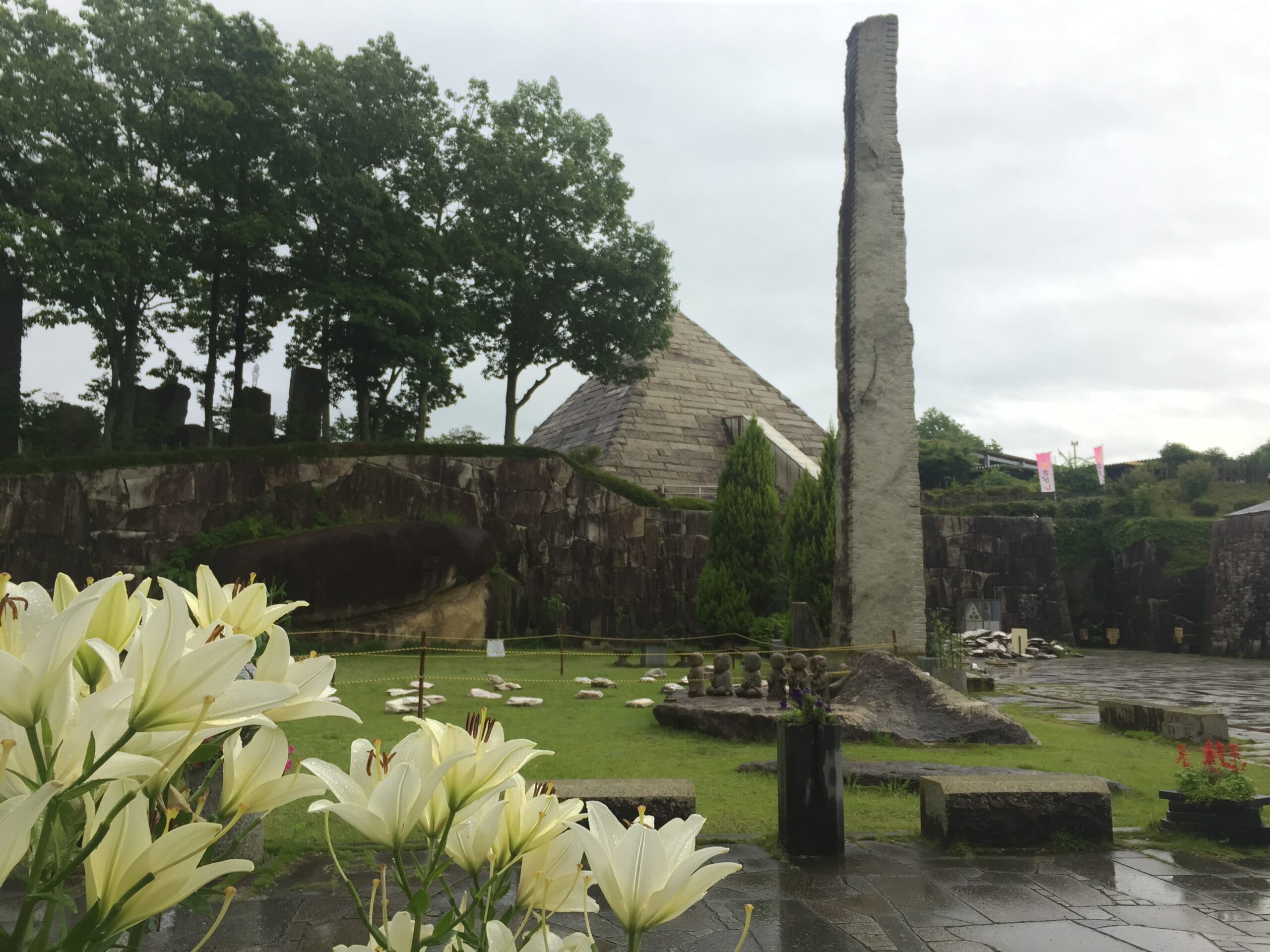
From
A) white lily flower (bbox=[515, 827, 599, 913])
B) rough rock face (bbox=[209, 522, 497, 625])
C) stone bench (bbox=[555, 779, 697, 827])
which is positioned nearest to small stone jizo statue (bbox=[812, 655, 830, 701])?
stone bench (bbox=[555, 779, 697, 827])

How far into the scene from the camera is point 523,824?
0.99 m

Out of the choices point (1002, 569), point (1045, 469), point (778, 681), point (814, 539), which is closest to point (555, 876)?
point (778, 681)

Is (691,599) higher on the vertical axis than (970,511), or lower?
lower

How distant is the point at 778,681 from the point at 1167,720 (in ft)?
11.5

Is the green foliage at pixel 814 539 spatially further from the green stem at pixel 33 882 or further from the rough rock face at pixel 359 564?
the green stem at pixel 33 882

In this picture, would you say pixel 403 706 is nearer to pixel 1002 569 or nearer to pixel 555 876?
pixel 555 876

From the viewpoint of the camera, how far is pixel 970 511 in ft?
81.5

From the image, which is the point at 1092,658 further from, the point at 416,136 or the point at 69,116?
the point at 69,116

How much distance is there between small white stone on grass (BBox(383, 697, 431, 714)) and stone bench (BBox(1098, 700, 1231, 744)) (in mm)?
6668

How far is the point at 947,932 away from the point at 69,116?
19.0 m

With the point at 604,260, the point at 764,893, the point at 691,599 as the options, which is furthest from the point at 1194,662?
the point at 764,893

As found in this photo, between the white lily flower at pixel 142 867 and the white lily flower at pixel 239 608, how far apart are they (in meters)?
0.28

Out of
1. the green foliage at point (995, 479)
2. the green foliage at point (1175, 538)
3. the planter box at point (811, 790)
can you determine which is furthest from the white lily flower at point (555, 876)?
the green foliage at point (995, 479)

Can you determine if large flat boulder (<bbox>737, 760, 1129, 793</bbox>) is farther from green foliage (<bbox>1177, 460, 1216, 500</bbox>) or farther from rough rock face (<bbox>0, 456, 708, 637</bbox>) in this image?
green foliage (<bbox>1177, 460, 1216, 500</bbox>)
